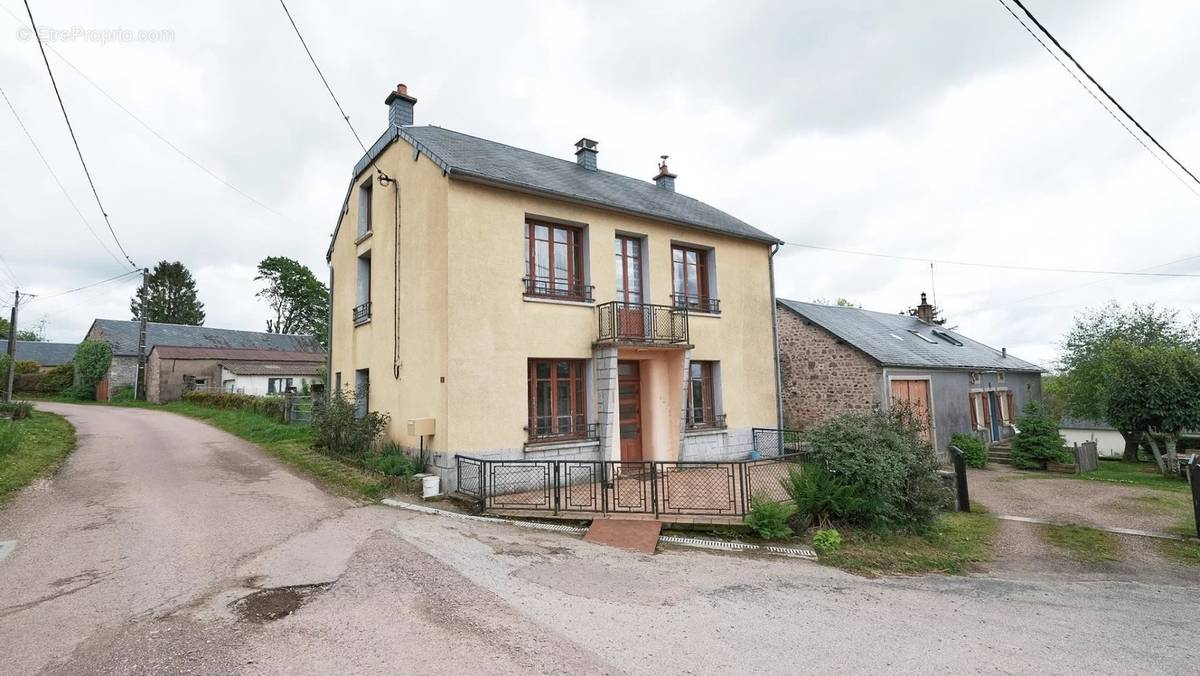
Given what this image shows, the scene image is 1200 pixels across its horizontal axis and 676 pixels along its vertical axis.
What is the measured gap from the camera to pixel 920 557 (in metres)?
7.00

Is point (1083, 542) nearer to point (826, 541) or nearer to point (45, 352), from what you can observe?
point (826, 541)

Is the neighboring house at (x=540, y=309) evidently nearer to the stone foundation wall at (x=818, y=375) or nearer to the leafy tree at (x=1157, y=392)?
the stone foundation wall at (x=818, y=375)

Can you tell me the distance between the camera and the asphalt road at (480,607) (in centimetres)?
386

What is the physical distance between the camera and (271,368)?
33.3 meters

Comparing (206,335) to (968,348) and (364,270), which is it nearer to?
(364,270)

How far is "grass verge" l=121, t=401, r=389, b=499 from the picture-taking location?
32.0ft

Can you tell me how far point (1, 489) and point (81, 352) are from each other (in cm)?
3448

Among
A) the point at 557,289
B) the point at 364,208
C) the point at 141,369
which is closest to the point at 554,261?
the point at 557,289

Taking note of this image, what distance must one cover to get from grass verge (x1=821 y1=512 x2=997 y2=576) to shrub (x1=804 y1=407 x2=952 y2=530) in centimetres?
30

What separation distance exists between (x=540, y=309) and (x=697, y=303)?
4.66m

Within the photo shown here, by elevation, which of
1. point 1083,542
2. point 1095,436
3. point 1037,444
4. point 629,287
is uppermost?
point 629,287

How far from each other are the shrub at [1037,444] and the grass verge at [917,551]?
9011mm

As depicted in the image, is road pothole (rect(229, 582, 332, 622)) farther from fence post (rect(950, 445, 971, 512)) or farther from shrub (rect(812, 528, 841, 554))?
fence post (rect(950, 445, 971, 512))

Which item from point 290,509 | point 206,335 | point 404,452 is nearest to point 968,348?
point 404,452
